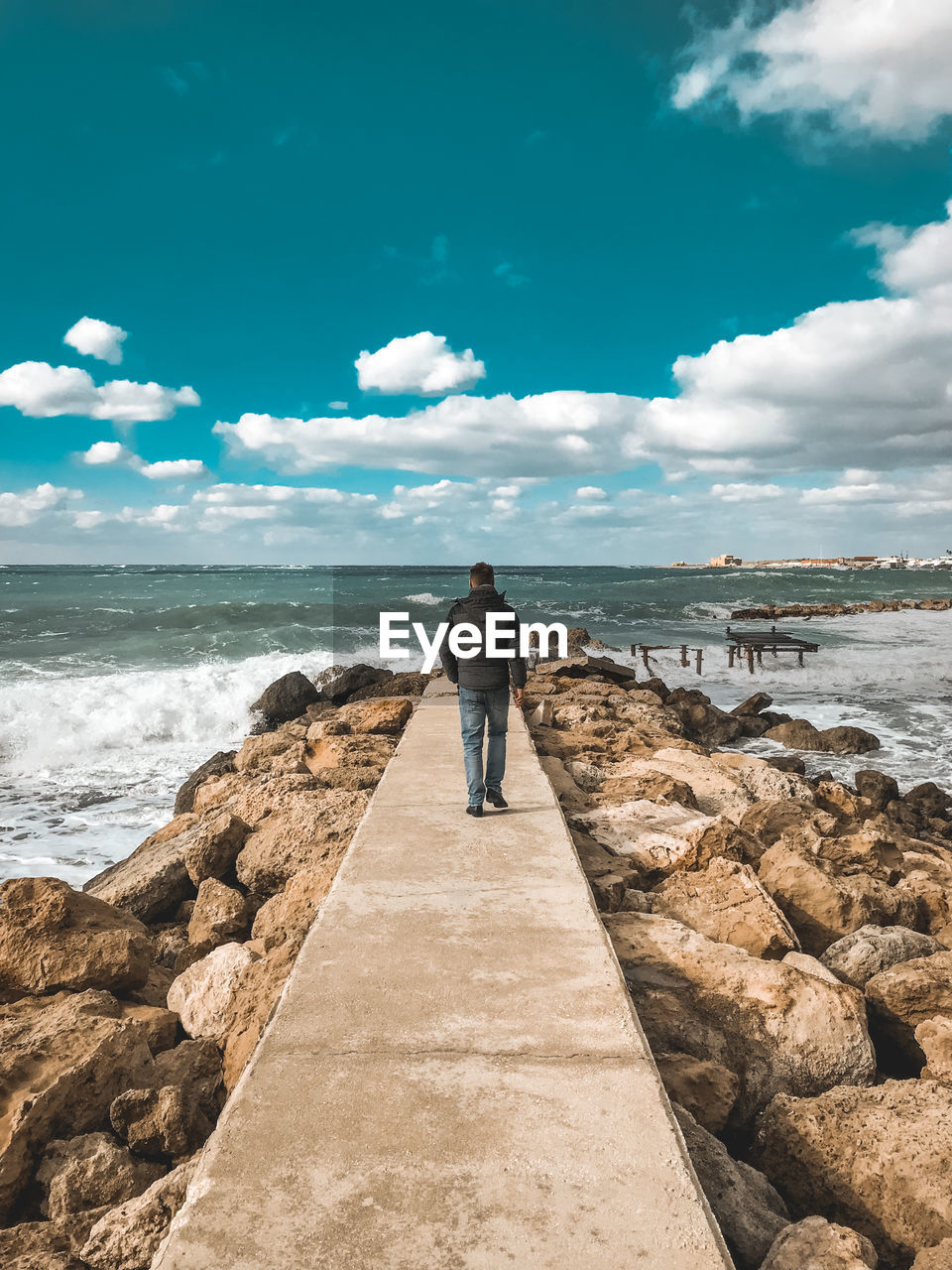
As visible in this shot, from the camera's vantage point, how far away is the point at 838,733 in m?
12.8

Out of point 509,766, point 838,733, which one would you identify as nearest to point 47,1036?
point 509,766

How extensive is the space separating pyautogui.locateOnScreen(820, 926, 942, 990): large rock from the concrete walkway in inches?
53.6

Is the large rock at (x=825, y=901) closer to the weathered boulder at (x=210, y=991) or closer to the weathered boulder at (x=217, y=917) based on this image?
the weathered boulder at (x=210, y=991)

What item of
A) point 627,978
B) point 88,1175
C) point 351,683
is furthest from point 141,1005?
point 351,683

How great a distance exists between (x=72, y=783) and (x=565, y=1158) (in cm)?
1130

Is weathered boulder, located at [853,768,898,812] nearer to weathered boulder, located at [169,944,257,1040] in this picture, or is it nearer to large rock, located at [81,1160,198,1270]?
weathered boulder, located at [169,944,257,1040]

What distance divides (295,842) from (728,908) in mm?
2683

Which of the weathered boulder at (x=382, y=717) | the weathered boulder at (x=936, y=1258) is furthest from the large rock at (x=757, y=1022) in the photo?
the weathered boulder at (x=382, y=717)

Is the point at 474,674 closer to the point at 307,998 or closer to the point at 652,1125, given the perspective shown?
the point at 307,998

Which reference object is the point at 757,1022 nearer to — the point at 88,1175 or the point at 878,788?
the point at 88,1175

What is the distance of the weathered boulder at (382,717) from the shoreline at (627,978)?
126 cm

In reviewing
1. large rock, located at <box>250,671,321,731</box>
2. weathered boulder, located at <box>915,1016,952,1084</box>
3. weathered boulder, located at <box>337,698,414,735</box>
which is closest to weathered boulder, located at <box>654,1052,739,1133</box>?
weathered boulder, located at <box>915,1016,952,1084</box>

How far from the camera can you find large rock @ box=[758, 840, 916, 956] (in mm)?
4227

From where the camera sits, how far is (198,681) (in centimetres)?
1742
